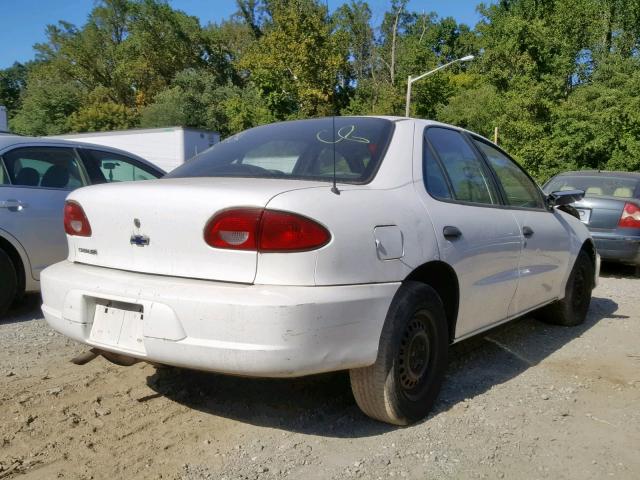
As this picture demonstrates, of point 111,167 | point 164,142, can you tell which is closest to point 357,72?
point 164,142

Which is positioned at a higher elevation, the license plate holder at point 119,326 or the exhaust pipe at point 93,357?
the license plate holder at point 119,326

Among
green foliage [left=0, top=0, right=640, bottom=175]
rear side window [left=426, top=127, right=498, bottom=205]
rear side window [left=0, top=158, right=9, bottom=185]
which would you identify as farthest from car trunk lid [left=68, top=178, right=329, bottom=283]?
green foliage [left=0, top=0, right=640, bottom=175]

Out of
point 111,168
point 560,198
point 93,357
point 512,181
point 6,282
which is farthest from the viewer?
point 111,168

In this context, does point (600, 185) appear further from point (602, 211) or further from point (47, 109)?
point (47, 109)

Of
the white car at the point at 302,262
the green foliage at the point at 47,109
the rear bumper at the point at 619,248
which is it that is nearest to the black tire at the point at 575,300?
the white car at the point at 302,262

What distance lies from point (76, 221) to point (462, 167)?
2.26 meters

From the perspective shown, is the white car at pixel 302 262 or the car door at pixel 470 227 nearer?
the white car at pixel 302 262

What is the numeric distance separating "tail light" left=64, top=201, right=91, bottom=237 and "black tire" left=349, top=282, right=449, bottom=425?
1524 millimetres

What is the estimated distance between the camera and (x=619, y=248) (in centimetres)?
788

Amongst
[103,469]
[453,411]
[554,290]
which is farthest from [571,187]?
[103,469]

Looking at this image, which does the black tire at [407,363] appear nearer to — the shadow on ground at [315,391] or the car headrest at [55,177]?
the shadow on ground at [315,391]

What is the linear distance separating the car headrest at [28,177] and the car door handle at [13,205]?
0.21 metres

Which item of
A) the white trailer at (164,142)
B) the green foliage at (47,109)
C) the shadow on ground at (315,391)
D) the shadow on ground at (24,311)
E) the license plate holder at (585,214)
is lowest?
the shadow on ground at (24,311)

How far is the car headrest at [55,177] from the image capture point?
17.6 ft
